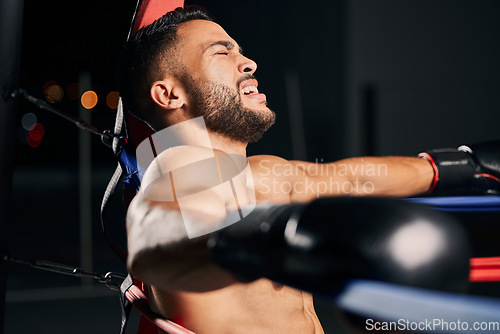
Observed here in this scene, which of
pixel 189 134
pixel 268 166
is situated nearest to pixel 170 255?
pixel 189 134

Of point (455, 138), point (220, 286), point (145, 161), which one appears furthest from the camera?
point (455, 138)

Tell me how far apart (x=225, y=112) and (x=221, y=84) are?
0.04m

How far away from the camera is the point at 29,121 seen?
32.9 ft

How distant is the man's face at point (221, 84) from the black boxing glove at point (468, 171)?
0.42 meters

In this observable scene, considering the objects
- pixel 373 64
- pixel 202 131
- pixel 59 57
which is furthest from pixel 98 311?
pixel 59 57

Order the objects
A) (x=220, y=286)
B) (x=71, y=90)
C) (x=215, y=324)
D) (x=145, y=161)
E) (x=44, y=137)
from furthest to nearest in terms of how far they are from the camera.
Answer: (x=44, y=137) → (x=71, y=90) → (x=145, y=161) → (x=215, y=324) → (x=220, y=286)

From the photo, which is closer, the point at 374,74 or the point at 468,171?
the point at 468,171

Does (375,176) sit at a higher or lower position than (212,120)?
lower

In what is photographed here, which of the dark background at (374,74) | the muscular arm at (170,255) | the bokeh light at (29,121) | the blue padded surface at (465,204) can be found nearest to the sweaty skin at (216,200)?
the muscular arm at (170,255)

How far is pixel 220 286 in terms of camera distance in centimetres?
40

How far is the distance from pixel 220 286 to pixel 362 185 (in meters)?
0.78

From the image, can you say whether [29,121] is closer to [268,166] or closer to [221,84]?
[268,166]

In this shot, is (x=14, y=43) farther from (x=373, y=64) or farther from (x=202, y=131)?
(x=373, y=64)

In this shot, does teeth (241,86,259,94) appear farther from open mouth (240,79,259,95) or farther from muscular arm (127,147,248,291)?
muscular arm (127,147,248,291)
